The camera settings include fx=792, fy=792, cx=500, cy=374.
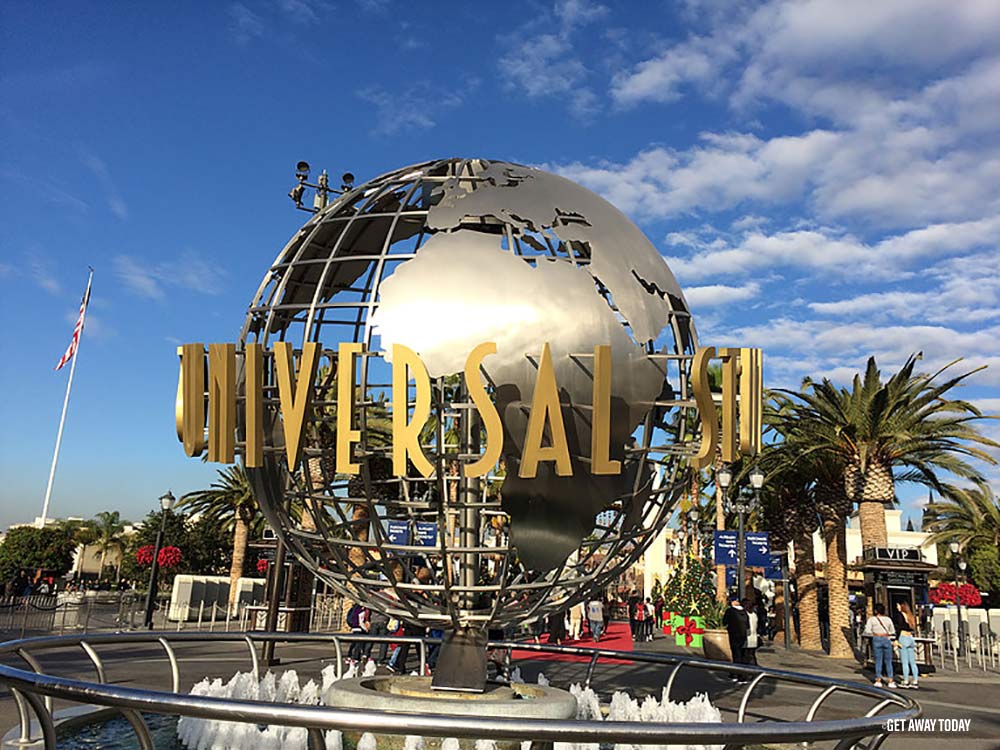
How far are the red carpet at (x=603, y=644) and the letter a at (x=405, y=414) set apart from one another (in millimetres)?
10129

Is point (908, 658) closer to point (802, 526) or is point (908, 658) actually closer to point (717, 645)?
point (717, 645)

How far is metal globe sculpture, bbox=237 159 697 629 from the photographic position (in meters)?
4.80

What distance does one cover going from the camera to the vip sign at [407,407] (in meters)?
4.41

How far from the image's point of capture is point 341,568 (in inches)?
209

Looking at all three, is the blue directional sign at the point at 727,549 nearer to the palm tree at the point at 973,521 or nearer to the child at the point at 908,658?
the child at the point at 908,658

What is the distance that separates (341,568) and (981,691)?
16435 mm

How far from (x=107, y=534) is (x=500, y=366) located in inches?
2750

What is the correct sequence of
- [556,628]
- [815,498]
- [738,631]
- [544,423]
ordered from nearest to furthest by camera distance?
[544,423] → [738,631] → [556,628] → [815,498]

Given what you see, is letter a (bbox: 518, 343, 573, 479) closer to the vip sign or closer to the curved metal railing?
the vip sign

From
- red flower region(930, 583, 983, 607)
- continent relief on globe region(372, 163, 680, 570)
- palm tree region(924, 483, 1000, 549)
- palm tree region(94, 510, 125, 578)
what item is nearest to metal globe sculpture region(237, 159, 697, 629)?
continent relief on globe region(372, 163, 680, 570)

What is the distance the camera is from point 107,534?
214 feet

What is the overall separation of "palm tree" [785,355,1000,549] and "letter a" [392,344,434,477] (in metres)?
18.8

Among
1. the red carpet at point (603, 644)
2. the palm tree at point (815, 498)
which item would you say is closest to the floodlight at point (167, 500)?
the red carpet at point (603, 644)

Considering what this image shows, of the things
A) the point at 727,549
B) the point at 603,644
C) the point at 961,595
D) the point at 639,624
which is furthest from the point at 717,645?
the point at 961,595
